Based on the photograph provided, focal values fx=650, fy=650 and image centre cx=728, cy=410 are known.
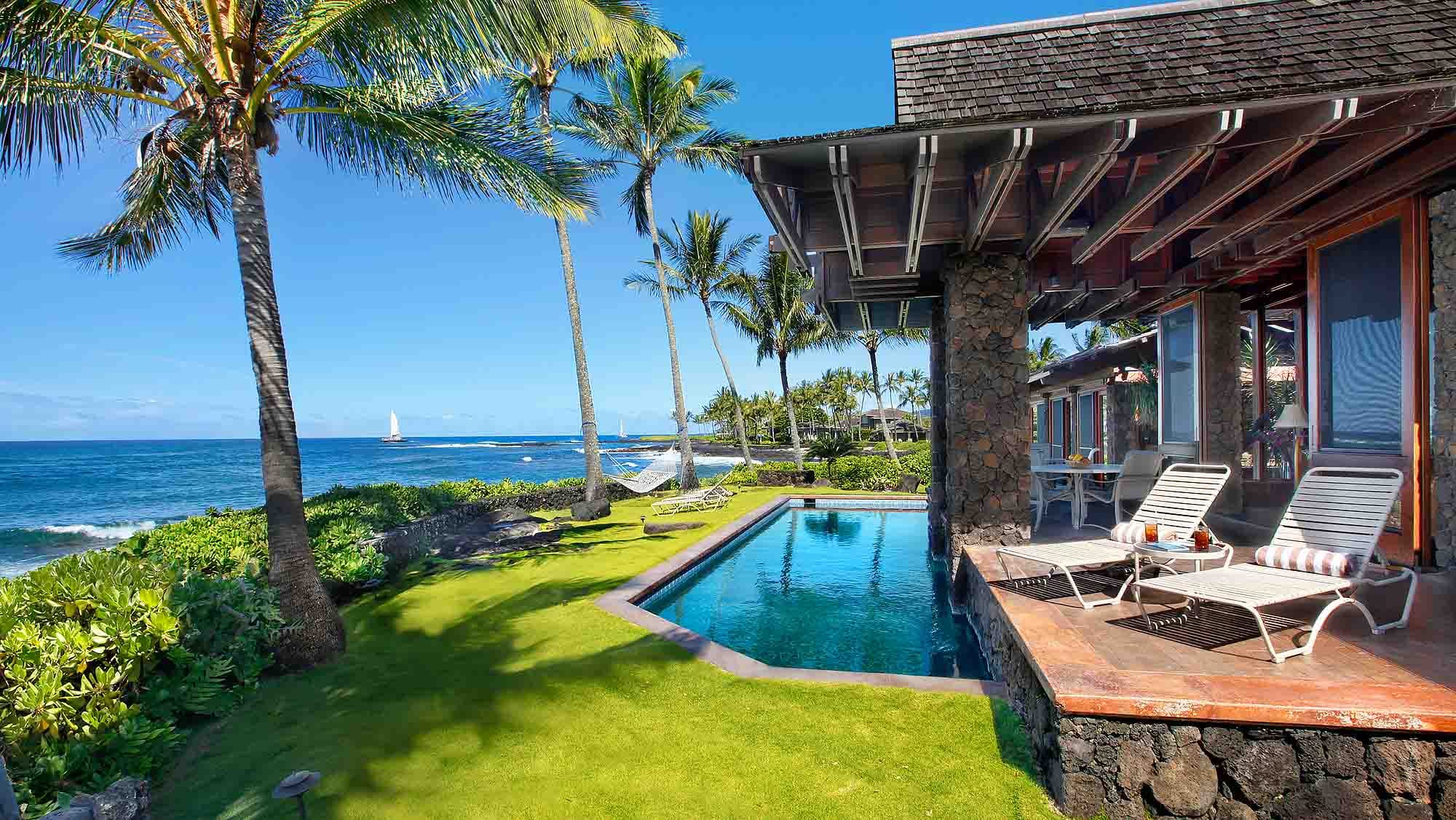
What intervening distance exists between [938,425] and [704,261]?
45.9ft

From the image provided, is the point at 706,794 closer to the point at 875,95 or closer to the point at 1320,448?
the point at 1320,448

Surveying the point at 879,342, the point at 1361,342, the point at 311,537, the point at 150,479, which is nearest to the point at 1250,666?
the point at 1361,342

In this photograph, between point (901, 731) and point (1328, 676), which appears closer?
point (1328, 676)

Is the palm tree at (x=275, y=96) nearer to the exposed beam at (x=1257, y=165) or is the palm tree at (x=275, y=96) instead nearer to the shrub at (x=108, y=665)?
the shrub at (x=108, y=665)

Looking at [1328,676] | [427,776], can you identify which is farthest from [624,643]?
[1328,676]

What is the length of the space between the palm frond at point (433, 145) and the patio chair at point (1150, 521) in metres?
5.68

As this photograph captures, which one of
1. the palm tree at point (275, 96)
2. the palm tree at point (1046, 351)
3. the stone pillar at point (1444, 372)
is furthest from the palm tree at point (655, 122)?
the palm tree at point (1046, 351)

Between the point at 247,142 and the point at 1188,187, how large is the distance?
7.43m

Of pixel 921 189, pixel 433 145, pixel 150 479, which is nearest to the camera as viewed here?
pixel 921 189

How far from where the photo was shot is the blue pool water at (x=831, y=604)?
534 centimetres

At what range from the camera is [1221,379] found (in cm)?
797

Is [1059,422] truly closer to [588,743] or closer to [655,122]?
[655,122]

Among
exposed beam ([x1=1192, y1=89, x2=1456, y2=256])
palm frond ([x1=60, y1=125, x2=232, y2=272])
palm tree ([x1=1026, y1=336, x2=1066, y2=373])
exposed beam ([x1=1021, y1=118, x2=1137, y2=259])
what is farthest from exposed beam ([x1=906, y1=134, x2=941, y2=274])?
palm tree ([x1=1026, y1=336, x2=1066, y2=373])

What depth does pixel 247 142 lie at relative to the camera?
5.11m
